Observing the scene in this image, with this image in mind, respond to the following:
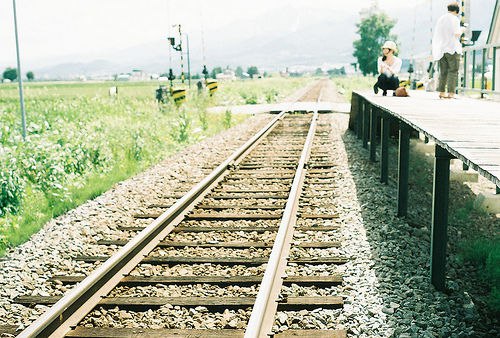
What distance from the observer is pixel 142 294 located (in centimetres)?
454

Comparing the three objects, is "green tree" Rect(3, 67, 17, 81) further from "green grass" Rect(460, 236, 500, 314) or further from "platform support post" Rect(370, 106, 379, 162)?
"green grass" Rect(460, 236, 500, 314)

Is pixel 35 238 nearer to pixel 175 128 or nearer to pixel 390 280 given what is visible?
pixel 390 280

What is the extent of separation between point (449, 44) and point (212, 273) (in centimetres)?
675

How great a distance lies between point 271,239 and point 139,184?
12.3ft

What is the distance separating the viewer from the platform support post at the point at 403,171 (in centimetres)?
695

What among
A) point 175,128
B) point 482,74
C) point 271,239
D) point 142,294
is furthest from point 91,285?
point 175,128

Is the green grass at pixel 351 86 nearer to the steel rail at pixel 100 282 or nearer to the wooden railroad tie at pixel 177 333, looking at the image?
the steel rail at pixel 100 282

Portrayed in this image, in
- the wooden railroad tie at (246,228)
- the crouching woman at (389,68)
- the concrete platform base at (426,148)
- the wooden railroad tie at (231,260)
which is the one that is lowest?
the wooden railroad tie at (231,260)

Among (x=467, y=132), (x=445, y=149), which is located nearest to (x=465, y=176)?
(x=467, y=132)

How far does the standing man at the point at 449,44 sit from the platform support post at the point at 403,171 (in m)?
3.45

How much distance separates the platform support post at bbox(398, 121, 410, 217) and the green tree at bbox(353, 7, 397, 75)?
9538 cm

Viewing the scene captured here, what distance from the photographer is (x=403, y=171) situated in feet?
23.6

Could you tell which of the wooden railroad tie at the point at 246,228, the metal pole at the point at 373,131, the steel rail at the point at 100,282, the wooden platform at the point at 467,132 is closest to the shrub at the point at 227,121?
the metal pole at the point at 373,131

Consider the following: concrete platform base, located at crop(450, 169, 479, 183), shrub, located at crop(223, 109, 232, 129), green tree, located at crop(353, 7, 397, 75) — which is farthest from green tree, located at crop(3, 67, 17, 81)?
concrete platform base, located at crop(450, 169, 479, 183)
